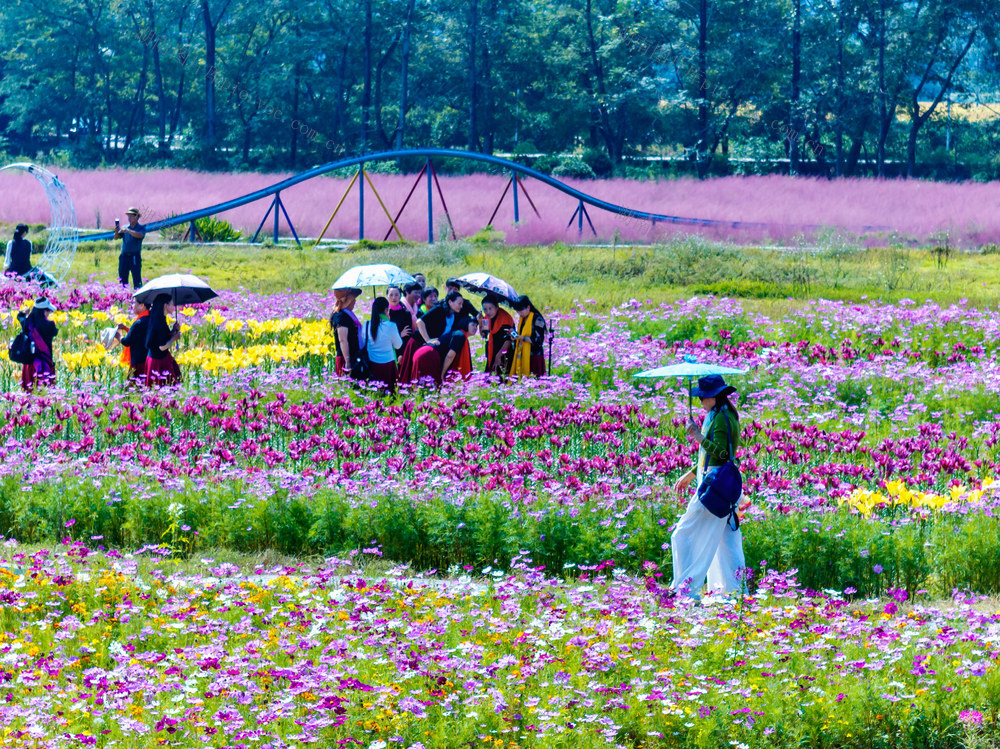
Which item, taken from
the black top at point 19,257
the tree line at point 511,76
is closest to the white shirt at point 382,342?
the black top at point 19,257

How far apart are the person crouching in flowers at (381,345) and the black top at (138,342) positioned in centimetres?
229

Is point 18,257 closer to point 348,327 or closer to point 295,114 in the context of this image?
point 348,327

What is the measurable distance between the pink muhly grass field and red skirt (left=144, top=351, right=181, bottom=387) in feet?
62.0

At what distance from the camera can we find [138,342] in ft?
43.0

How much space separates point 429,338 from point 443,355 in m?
0.32

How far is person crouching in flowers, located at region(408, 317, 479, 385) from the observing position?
13.4 m

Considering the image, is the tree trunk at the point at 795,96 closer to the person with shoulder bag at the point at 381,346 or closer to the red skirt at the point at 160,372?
the person with shoulder bag at the point at 381,346

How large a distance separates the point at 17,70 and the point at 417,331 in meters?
59.0

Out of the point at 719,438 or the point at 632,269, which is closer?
the point at 719,438

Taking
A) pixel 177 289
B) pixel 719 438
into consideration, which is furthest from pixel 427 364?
pixel 719 438

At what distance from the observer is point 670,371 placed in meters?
8.40

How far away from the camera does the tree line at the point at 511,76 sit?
5666 centimetres

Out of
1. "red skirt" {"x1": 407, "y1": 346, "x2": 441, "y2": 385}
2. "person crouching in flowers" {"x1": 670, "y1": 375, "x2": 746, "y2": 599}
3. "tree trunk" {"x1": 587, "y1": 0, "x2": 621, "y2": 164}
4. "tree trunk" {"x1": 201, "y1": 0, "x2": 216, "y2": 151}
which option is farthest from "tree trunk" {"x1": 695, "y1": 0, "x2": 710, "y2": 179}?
"person crouching in flowers" {"x1": 670, "y1": 375, "x2": 746, "y2": 599}

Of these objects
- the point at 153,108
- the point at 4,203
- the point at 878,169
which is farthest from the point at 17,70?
the point at 878,169
